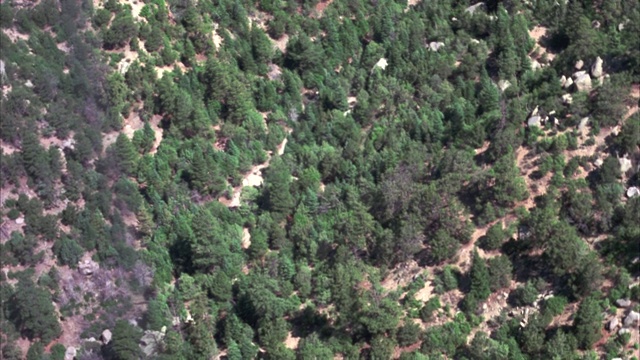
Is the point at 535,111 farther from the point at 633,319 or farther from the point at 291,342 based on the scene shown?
the point at 291,342

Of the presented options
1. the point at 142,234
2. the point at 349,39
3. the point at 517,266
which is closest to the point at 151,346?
the point at 142,234

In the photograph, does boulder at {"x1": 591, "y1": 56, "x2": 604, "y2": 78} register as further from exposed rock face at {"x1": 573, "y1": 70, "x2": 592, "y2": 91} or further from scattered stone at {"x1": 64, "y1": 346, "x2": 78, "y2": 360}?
scattered stone at {"x1": 64, "y1": 346, "x2": 78, "y2": 360}

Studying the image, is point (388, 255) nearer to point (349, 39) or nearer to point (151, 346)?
point (151, 346)

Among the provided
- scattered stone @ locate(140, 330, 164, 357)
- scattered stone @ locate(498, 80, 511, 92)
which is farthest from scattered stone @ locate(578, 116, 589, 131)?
scattered stone @ locate(140, 330, 164, 357)

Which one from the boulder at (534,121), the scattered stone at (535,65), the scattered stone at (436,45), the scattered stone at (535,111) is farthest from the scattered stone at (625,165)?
the scattered stone at (436,45)

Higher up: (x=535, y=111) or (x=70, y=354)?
(x=535, y=111)

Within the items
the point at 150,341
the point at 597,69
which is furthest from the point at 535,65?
the point at 150,341
